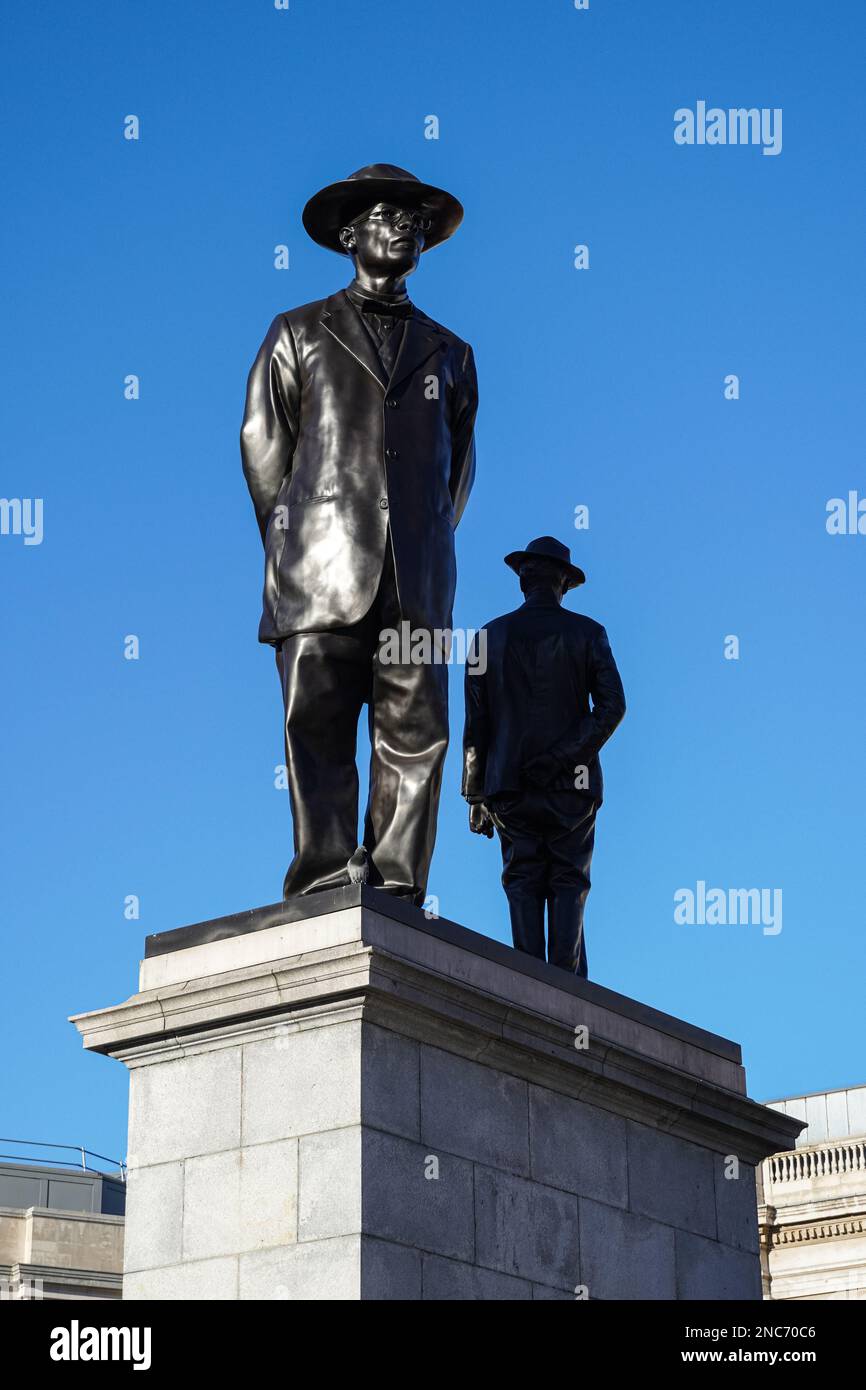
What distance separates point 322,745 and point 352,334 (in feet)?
7.61

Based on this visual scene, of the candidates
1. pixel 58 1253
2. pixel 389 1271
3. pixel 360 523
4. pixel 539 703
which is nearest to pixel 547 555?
pixel 539 703

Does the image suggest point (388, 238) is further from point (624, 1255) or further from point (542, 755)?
point (624, 1255)

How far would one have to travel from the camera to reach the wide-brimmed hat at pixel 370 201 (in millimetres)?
12203

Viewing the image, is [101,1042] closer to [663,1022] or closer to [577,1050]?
[577,1050]

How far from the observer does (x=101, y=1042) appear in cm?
1110

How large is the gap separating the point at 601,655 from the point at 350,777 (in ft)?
12.2

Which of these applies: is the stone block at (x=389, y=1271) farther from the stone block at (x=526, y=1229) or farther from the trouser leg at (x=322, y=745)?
the trouser leg at (x=322, y=745)

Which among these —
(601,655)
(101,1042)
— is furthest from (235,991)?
(601,655)

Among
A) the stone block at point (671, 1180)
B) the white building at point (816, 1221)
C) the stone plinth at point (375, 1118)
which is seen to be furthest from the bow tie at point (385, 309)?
the white building at point (816, 1221)

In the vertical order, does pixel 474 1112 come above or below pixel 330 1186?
above

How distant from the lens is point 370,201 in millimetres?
12273

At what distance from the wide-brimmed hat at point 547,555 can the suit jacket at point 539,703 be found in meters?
0.51
